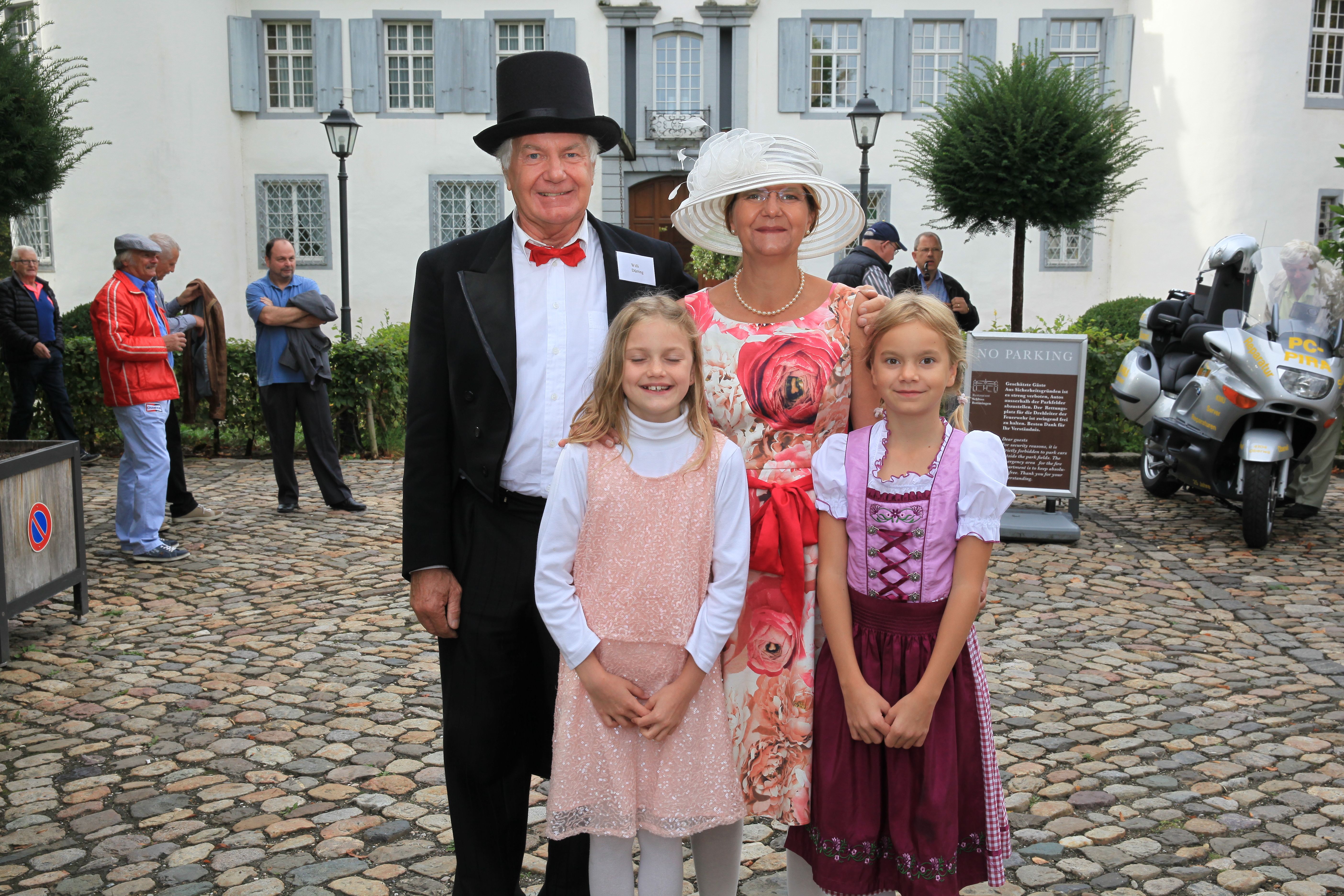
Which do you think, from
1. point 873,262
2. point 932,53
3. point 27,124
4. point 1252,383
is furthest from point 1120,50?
point 27,124

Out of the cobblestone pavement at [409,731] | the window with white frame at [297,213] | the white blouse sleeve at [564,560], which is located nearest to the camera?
the white blouse sleeve at [564,560]

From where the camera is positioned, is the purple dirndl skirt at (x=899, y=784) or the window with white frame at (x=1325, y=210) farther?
the window with white frame at (x=1325, y=210)

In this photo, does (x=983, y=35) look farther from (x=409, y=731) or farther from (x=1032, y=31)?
(x=409, y=731)

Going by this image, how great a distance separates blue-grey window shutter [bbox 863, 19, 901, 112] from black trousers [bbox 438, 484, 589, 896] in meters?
18.1

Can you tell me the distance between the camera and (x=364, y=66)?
19.3 metres

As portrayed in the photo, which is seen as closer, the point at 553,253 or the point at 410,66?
the point at 553,253

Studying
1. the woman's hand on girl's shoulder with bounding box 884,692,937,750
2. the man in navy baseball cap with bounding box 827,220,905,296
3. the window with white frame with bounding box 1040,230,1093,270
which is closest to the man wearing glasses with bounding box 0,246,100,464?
the man in navy baseball cap with bounding box 827,220,905,296

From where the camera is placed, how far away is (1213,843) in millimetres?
3246

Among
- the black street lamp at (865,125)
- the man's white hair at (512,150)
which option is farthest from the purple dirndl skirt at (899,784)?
the black street lamp at (865,125)

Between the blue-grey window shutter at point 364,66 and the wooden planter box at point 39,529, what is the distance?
49.5ft

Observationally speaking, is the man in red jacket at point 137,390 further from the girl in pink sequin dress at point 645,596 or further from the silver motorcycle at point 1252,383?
the silver motorcycle at point 1252,383

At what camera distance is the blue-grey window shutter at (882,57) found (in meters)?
19.1

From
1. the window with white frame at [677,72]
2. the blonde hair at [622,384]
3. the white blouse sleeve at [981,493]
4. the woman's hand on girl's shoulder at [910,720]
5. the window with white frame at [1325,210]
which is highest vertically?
the window with white frame at [677,72]

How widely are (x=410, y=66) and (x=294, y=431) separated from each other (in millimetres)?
13195
